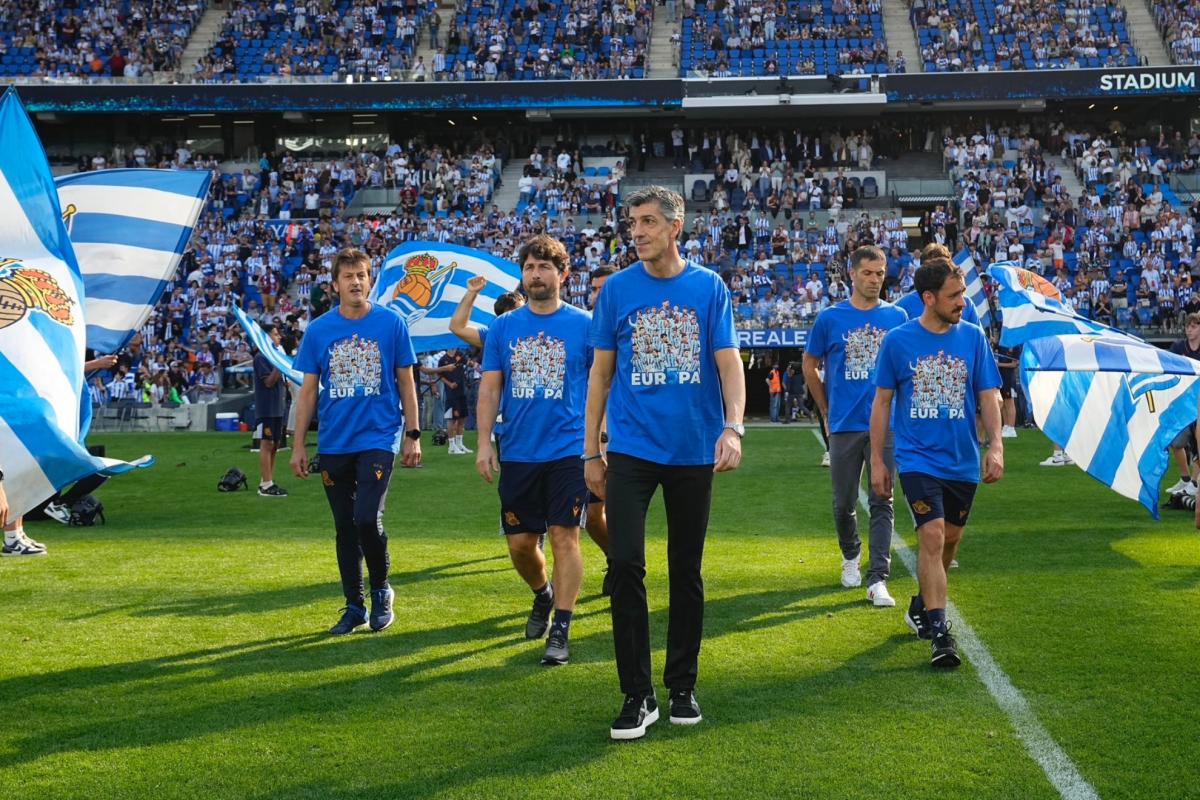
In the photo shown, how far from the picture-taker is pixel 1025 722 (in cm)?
501

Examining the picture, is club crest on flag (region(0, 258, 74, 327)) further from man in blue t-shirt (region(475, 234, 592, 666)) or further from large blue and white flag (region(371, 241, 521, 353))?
large blue and white flag (region(371, 241, 521, 353))

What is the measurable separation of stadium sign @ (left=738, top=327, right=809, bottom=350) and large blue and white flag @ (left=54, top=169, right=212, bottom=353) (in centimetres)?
1894

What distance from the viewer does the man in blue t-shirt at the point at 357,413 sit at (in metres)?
6.82

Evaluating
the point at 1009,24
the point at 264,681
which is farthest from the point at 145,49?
the point at 264,681

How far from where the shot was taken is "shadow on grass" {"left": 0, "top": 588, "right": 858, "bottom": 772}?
16.6 feet

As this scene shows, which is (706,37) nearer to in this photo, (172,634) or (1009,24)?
(1009,24)

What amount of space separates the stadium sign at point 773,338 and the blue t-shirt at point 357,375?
2286 centimetres

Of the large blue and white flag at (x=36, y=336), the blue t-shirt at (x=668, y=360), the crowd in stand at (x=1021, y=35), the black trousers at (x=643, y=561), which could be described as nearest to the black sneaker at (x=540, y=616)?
the black trousers at (x=643, y=561)

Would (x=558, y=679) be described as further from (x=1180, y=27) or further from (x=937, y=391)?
(x=1180, y=27)

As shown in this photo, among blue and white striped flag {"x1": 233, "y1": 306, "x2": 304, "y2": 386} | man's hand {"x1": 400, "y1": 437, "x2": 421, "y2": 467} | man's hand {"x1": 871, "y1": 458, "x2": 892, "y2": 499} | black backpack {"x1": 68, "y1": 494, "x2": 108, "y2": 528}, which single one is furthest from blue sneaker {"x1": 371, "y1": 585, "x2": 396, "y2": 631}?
blue and white striped flag {"x1": 233, "y1": 306, "x2": 304, "y2": 386}

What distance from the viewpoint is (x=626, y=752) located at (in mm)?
4691

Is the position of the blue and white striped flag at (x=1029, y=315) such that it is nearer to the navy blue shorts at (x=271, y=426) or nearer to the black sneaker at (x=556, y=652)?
the black sneaker at (x=556, y=652)

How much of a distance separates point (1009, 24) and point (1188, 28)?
5.07 meters

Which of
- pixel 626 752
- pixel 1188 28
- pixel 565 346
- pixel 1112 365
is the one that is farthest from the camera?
pixel 1188 28
